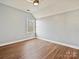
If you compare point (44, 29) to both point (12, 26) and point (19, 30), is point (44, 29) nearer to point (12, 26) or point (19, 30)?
point (19, 30)

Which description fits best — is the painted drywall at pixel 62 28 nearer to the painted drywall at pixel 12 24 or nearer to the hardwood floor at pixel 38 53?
the hardwood floor at pixel 38 53

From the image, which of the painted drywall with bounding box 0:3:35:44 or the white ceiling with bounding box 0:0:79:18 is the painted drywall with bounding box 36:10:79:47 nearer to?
the white ceiling with bounding box 0:0:79:18

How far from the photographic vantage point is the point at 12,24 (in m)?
4.23

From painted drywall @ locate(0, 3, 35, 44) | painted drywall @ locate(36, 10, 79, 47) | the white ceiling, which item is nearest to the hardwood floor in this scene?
painted drywall @ locate(36, 10, 79, 47)

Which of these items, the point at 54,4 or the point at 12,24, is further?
the point at 12,24

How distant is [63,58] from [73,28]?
169 cm

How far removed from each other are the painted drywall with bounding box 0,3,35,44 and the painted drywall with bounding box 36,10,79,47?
1.35 meters

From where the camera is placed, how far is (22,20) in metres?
4.93

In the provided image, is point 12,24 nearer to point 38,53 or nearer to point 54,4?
point 38,53

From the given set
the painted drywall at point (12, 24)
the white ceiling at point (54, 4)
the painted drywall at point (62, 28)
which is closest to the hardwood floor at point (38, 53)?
the painted drywall at point (62, 28)

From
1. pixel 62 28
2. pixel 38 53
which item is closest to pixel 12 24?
pixel 38 53

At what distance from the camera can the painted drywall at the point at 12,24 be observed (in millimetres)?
3760

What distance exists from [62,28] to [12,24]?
107 inches

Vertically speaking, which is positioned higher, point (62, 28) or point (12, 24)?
point (12, 24)
